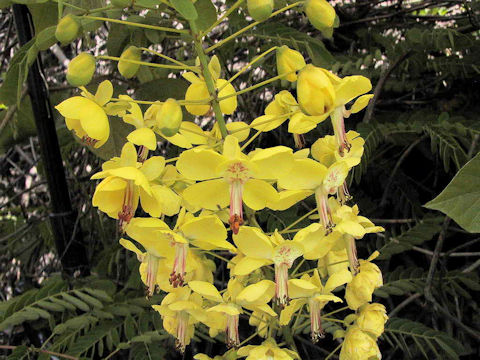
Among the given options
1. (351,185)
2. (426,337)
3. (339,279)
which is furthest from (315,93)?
(351,185)

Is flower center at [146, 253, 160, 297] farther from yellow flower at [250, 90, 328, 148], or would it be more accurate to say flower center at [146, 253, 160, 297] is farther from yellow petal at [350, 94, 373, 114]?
yellow petal at [350, 94, 373, 114]

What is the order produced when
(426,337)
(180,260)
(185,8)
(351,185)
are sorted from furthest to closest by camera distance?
(351,185), (426,337), (180,260), (185,8)

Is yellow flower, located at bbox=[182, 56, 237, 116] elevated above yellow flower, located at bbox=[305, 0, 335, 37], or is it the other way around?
yellow flower, located at bbox=[305, 0, 335, 37]

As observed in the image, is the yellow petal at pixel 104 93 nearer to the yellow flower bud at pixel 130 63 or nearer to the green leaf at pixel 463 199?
the yellow flower bud at pixel 130 63

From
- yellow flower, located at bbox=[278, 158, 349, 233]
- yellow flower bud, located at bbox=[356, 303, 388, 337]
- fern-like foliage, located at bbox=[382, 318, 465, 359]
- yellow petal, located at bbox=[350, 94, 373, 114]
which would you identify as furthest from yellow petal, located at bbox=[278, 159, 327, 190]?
fern-like foliage, located at bbox=[382, 318, 465, 359]

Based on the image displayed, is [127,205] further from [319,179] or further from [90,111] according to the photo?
[319,179]

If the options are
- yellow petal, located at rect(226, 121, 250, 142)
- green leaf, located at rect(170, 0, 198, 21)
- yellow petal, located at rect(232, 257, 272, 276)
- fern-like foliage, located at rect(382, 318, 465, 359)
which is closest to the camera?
green leaf, located at rect(170, 0, 198, 21)

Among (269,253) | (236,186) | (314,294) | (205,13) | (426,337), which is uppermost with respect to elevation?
(205,13)

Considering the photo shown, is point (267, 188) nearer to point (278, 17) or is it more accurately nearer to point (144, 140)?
point (144, 140)

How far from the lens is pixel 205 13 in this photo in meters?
0.95

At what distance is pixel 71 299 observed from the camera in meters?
1.14

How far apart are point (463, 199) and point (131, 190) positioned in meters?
0.47

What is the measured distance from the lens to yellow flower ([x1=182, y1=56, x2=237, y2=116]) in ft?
2.69

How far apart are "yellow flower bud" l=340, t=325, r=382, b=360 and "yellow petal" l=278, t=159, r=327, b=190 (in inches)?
9.6
